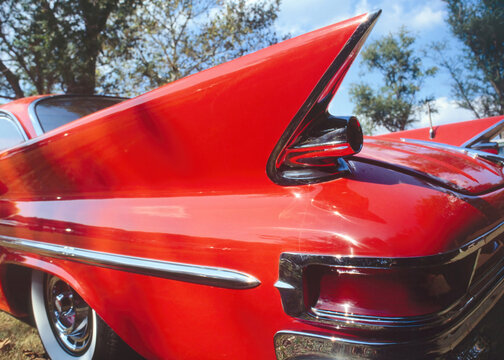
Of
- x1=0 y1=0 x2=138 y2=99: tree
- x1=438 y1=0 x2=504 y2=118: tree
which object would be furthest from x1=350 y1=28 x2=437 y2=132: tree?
x1=0 y1=0 x2=138 y2=99: tree

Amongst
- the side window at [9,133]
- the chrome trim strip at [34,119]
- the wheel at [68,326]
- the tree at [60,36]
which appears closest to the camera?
the wheel at [68,326]

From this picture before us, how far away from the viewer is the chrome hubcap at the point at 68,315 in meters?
1.65

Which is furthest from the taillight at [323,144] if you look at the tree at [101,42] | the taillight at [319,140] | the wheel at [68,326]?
the tree at [101,42]

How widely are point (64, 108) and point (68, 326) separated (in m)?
1.51

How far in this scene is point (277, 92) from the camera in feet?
3.49

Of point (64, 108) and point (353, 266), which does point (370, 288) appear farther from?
point (64, 108)

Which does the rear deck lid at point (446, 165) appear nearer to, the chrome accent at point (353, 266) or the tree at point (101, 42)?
the chrome accent at point (353, 266)

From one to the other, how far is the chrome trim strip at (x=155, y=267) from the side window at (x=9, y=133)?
1.01 metres

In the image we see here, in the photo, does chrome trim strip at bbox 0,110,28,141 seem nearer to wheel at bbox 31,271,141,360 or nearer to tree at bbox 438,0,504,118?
wheel at bbox 31,271,141,360

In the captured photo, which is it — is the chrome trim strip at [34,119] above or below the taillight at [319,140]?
above

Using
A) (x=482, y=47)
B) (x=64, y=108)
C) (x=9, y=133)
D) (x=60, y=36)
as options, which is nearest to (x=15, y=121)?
(x=9, y=133)

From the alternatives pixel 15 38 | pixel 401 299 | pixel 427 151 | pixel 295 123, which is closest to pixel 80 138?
pixel 295 123

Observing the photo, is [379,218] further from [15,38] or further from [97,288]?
[15,38]

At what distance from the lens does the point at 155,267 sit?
3.91ft
